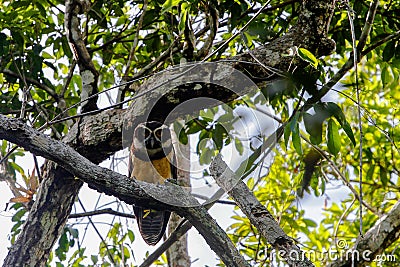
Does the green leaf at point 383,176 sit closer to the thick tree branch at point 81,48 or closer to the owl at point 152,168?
the owl at point 152,168

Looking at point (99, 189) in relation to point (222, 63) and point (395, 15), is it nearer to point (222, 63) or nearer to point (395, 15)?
point (222, 63)

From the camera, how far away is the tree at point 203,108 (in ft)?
6.40

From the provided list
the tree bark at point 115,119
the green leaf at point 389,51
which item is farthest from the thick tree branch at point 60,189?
the green leaf at point 389,51

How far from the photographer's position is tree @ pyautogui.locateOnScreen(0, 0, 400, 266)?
1950mm

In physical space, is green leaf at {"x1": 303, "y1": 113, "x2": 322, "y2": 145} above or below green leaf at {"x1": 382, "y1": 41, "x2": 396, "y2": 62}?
below

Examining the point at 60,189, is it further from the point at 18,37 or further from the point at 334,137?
the point at 334,137

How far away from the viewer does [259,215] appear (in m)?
1.89

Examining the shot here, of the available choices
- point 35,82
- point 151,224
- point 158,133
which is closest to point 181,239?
point 151,224

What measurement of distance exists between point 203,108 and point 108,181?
74cm

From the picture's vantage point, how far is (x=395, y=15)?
3037mm

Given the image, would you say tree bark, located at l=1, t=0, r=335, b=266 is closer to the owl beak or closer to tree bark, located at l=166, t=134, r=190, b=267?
the owl beak

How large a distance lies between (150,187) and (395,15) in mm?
1706

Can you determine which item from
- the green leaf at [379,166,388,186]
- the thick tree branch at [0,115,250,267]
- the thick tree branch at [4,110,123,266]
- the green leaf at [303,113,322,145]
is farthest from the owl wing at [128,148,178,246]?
the green leaf at [303,113,322,145]

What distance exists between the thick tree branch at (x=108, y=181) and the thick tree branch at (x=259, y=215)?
4.2 inches
